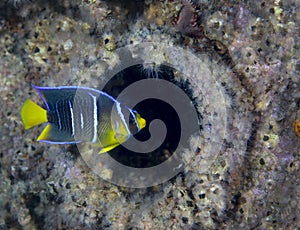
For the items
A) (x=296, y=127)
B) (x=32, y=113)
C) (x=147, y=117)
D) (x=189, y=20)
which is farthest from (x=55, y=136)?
(x=296, y=127)

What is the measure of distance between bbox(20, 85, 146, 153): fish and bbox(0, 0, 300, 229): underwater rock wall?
708 mm

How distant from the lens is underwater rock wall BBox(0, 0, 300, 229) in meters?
2.93

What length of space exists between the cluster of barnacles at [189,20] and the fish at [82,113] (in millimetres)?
1062

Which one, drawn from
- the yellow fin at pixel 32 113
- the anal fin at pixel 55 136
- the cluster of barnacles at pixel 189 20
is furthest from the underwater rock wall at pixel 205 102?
the yellow fin at pixel 32 113

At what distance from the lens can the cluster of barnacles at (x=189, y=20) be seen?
2.95m

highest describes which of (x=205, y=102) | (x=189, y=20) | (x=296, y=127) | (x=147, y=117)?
(x=189, y=20)

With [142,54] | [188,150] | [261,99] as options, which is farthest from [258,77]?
[142,54]

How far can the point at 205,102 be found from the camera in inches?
117

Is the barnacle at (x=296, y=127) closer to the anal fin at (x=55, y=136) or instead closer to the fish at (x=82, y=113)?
the fish at (x=82, y=113)

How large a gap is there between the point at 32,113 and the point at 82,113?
0.44 m

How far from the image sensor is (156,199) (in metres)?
3.10

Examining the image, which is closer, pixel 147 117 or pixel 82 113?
pixel 82 113

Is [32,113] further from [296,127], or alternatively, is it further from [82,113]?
[296,127]

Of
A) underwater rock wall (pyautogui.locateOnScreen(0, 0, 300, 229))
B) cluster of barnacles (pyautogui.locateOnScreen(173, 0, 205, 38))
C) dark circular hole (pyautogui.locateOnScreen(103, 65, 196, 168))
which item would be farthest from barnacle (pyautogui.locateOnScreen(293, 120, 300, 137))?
cluster of barnacles (pyautogui.locateOnScreen(173, 0, 205, 38))
